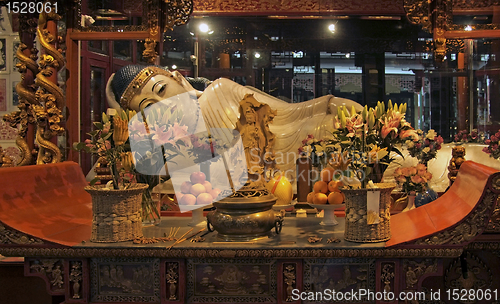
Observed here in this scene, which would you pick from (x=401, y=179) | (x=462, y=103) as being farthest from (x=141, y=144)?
(x=462, y=103)

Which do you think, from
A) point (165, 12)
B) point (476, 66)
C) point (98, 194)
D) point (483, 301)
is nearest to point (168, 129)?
point (98, 194)

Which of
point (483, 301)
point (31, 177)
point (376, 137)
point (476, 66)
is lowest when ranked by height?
point (483, 301)

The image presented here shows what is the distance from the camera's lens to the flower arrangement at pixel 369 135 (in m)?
1.85

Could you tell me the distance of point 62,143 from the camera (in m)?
3.01

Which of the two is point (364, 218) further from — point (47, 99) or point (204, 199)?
point (47, 99)

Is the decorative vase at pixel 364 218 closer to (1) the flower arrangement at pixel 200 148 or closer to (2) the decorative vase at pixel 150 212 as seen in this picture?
(1) the flower arrangement at pixel 200 148

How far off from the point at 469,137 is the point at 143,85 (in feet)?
9.18

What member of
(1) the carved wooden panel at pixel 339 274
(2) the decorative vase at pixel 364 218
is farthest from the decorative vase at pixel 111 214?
(2) the decorative vase at pixel 364 218

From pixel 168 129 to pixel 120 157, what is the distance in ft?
0.78

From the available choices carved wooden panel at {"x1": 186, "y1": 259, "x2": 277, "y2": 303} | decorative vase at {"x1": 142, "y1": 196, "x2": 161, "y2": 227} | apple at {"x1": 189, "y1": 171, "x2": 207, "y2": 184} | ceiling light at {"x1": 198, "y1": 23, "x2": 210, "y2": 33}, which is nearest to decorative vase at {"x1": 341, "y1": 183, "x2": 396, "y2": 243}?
carved wooden panel at {"x1": 186, "y1": 259, "x2": 277, "y2": 303}

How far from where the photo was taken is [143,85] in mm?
4074

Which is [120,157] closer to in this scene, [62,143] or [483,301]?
[62,143]

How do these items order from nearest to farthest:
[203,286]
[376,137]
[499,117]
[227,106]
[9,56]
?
1. [203,286]
2. [376,137]
3. [9,56]
4. [499,117]
5. [227,106]

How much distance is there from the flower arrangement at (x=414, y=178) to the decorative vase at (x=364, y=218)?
2.12 feet
